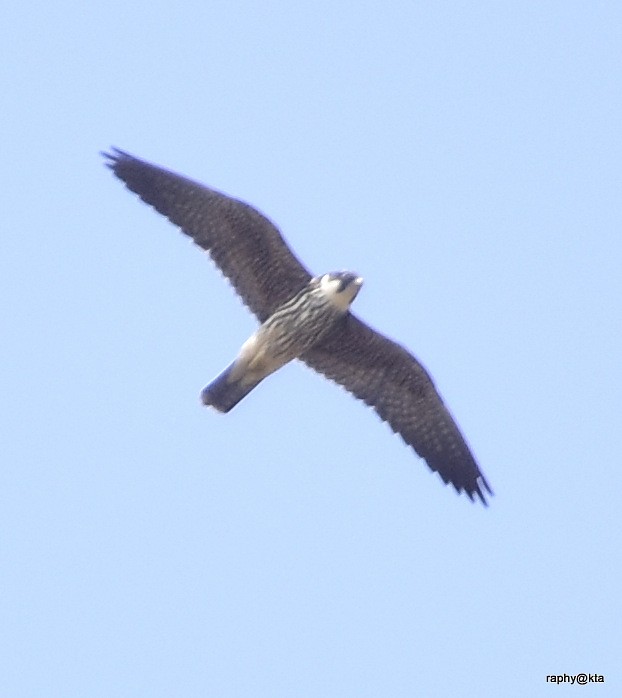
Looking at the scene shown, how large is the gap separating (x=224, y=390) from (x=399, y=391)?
1.60 metres

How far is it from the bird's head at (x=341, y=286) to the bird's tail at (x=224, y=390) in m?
1.02

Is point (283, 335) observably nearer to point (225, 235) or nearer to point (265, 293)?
point (265, 293)

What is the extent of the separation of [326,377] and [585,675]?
11.5ft

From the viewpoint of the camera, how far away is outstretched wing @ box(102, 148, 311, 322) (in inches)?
433

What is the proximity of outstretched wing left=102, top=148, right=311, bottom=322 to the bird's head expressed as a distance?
1.00 ft

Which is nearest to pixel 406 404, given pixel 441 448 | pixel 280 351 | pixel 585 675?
pixel 441 448

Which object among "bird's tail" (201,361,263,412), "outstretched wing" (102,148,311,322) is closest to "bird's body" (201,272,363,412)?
"bird's tail" (201,361,263,412)

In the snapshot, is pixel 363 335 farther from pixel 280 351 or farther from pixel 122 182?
pixel 122 182

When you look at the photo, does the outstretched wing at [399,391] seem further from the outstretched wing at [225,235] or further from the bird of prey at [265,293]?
the outstretched wing at [225,235]

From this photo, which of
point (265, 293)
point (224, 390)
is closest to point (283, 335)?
point (265, 293)

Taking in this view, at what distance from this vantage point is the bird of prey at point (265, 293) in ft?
36.0

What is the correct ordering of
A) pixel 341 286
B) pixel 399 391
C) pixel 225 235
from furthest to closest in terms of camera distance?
pixel 399 391, pixel 225 235, pixel 341 286

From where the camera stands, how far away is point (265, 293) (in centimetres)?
1117

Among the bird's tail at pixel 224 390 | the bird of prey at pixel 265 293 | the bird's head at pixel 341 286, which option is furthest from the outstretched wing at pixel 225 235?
the bird's tail at pixel 224 390
